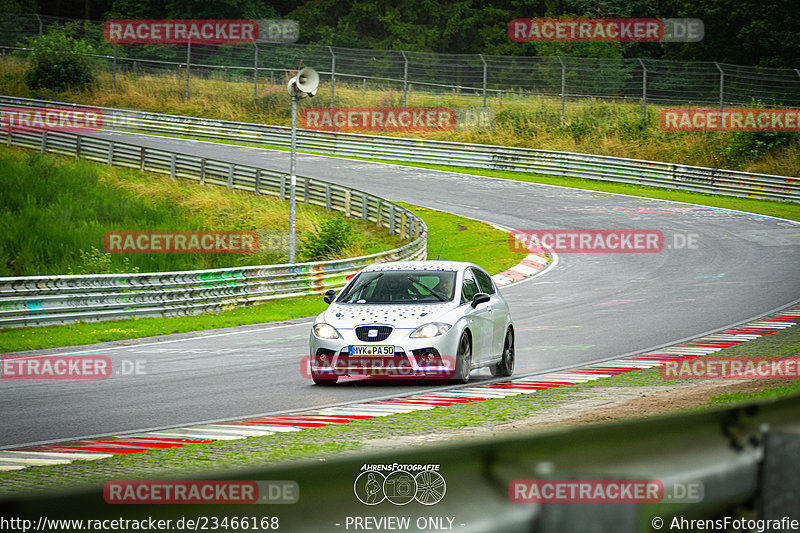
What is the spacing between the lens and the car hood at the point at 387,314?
471 inches

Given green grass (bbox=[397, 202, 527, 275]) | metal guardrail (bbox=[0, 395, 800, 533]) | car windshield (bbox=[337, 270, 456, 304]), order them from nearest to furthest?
metal guardrail (bbox=[0, 395, 800, 533])
car windshield (bbox=[337, 270, 456, 304])
green grass (bbox=[397, 202, 527, 275])

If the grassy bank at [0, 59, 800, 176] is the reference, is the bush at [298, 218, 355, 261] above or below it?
below

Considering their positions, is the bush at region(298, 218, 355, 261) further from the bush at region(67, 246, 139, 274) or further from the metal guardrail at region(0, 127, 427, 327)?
the bush at region(67, 246, 139, 274)

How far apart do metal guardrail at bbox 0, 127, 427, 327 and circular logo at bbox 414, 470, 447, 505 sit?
1734 centimetres

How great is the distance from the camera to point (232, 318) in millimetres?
20391

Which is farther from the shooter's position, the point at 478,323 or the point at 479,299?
the point at 479,299

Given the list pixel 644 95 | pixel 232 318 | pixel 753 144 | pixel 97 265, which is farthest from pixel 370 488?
pixel 644 95

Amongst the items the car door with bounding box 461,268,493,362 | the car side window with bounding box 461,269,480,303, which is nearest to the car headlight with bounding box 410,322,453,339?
the car door with bounding box 461,268,493,362

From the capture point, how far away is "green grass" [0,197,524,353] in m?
17.2

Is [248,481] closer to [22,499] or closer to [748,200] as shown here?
[22,499]

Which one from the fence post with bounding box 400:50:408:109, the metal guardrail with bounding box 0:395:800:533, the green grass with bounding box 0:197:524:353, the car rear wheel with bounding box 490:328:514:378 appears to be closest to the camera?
the metal guardrail with bounding box 0:395:800:533

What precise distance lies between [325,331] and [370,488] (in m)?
10.1

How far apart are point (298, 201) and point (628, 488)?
115 feet

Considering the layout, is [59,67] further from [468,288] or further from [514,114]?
[468,288]
